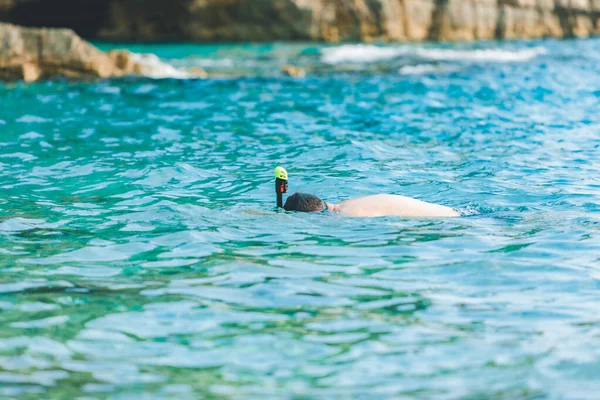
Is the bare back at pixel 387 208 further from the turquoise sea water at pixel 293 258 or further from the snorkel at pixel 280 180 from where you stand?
the snorkel at pixel 280 180

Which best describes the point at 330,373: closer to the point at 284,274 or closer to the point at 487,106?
the point at 284,274

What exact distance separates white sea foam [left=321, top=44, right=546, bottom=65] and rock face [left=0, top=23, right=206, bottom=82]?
793 cm

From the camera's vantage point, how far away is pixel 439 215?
828 cm

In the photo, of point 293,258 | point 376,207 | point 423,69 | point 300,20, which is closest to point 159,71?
point 423,69

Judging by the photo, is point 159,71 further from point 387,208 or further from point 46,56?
point 387,208

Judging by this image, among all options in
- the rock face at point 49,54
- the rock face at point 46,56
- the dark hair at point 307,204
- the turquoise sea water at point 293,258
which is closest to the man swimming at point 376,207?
the dark hair at point 307,204

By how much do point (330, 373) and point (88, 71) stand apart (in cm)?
1629

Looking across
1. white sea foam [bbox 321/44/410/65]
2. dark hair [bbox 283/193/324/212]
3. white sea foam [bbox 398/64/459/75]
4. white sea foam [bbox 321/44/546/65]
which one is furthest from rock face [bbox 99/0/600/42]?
dark hair [bbox 283/193/324/212]

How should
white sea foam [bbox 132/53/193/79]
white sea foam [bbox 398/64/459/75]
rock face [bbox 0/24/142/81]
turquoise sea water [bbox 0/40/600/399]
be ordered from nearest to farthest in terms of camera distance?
1. turquoise sea water [bbox 0/40/600/399]
2. rock face [bbox 0/24/142/81]
3. white sea foam [bbox 132/53/193/79]
4. white sea foam [bbox 398/64/459/75]

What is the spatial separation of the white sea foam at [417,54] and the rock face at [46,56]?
7927 mm

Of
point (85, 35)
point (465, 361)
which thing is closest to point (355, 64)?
point (85, 35)

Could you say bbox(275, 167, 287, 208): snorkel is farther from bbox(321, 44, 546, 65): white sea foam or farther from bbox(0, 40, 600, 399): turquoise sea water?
bbox(321, 44, 546, 65): white sea foam

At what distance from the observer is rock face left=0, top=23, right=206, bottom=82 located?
19.2m

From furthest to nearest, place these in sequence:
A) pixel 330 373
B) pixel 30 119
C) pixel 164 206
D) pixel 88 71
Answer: pixel 88 71 → pixel 30 119 → pixel 164 206 → pixel 330 373
